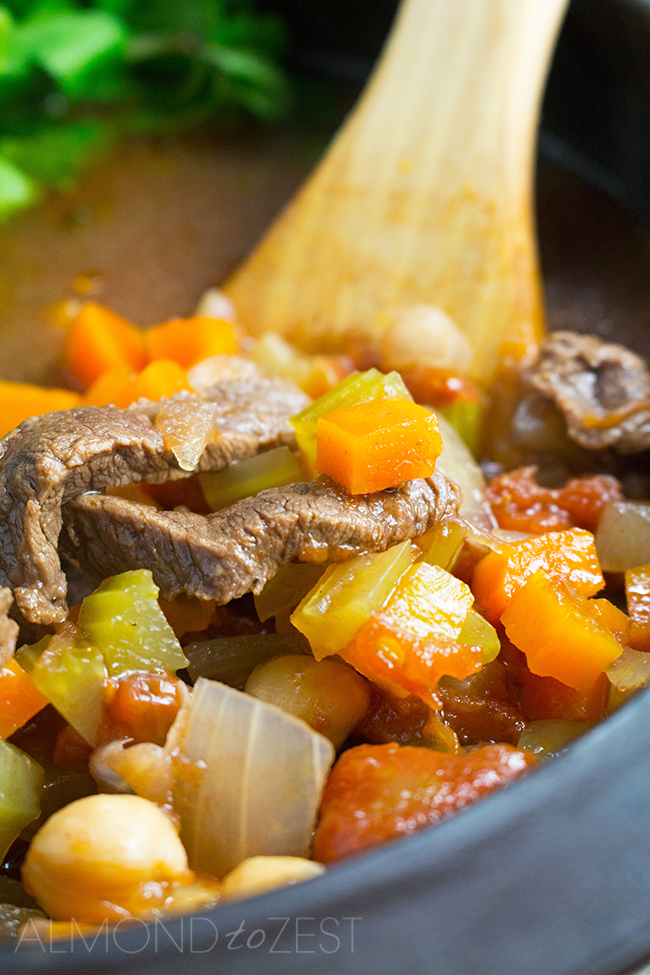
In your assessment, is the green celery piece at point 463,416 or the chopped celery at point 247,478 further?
the green celery piece at point 463,416

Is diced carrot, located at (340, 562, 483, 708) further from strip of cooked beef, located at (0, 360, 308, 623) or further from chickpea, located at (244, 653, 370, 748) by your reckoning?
strip of cooked beef, located at (0, 360, 308, 623)

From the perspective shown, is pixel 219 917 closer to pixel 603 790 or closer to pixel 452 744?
pixel 603 790

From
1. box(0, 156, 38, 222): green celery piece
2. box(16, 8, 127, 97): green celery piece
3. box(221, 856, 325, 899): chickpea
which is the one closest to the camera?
box(221, 856, 325, 899): chickpea

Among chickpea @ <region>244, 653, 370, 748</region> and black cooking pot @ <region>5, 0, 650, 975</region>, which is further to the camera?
chickpea @ <region>244, 653, 370, 748</region>

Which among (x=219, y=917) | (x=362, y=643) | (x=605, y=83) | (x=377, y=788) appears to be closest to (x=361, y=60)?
(x=605, y=83)

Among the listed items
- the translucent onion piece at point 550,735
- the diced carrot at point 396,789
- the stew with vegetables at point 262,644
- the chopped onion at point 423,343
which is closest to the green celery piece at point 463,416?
the chopped onion at point 423,343

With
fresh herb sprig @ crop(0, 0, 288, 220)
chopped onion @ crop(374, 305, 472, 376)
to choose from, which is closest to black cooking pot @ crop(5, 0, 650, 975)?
chopped onion @ crop(374, 305, 472, 376)

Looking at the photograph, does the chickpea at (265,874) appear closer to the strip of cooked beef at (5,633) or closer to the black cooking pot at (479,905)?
the black cooking pot at (479,905)
